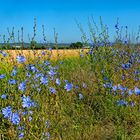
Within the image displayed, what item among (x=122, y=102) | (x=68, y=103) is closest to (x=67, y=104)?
(x=68, y=103)

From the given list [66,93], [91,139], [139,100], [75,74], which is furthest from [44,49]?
[91,139]

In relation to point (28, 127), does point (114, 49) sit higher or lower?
higher

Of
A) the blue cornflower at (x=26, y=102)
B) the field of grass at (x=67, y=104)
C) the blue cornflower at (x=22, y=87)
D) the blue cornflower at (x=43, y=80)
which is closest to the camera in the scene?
the blue cornflower at (x=26, y=102)

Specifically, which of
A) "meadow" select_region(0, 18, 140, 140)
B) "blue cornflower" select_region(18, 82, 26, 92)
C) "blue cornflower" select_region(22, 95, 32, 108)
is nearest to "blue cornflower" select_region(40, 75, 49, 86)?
"meadow" select_region(0, 18, 140, 140)

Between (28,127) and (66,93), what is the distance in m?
1.28

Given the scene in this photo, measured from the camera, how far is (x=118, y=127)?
171 inches

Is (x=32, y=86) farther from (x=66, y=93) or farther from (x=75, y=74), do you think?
(x=75, y=74)

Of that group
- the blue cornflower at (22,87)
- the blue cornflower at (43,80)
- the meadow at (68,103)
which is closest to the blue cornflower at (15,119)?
the meadow at (68,103)

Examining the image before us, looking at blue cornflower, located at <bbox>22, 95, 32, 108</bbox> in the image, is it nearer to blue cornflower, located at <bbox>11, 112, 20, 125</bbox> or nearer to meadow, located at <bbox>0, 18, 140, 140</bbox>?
meadow, located at <bbox>0, 18, 140, 140</bbox>

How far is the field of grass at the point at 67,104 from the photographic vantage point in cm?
404

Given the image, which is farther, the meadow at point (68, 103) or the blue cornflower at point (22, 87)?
the blue cornflower at point (22, 87)

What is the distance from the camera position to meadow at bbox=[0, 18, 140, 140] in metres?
Answer: 4.05

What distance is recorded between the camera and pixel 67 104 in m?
5.06

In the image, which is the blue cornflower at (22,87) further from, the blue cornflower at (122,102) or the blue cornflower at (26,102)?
the blue cornflower at (122,102)
